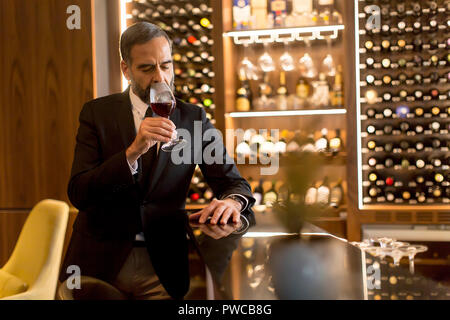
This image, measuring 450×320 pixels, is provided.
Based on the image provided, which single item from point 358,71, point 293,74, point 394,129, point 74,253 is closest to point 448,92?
point 394,129

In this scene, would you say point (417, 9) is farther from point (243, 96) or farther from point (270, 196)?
point (270, 196)

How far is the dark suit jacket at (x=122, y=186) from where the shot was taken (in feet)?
4.08

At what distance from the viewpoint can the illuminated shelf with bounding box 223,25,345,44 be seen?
3.74 m

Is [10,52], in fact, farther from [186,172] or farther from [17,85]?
[186,172]

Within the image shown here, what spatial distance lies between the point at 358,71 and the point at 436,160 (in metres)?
0.93

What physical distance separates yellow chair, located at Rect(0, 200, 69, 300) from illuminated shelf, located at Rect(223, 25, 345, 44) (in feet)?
7.08

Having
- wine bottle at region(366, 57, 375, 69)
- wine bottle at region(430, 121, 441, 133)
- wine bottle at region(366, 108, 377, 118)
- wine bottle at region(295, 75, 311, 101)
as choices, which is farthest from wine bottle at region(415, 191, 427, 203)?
wine bottle at region(295, 75, 311, 101)

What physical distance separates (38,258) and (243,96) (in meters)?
2.29

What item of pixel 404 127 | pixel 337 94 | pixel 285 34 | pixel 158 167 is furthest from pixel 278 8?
pixel 158 167

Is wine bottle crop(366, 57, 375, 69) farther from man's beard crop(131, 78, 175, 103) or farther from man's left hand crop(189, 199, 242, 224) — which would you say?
man's left hand crop(189, 199, 242, 224)

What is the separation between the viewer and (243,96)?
3947 millimetres

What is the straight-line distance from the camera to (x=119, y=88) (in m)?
3.81

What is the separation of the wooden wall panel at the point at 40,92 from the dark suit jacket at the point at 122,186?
1.81 meters

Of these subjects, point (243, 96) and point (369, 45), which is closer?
point (369, 45)
